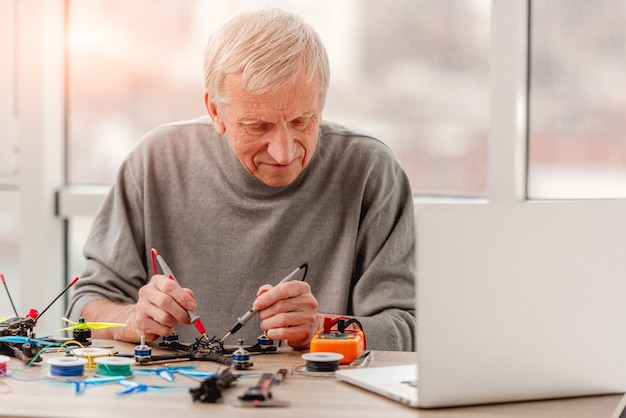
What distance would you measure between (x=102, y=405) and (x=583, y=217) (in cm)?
77

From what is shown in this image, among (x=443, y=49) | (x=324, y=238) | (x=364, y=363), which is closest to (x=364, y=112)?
(x=443, y=49)

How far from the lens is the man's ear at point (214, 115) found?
2.17 metres

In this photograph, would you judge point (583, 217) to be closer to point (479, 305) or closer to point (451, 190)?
point (479, 305)

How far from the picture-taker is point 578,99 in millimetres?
2945

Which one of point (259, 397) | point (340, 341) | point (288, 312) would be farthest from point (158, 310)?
point (259, 397)

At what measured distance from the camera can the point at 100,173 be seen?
345cm

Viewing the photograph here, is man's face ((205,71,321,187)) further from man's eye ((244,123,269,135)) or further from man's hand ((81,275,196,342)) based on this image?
man's hand ((81,275,196,342))

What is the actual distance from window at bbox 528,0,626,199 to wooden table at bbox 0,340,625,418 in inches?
64.3

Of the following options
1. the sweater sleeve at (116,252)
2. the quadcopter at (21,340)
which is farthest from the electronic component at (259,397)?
the sweater sleeve at (116,252)

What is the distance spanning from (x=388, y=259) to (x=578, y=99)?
3.75ft

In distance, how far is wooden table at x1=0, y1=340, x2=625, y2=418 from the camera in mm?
1297

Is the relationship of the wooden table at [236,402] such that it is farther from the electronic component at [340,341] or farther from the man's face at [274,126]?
the man's face at [274,126]

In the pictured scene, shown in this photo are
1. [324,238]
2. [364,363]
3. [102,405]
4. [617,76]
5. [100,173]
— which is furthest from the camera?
[100,173]

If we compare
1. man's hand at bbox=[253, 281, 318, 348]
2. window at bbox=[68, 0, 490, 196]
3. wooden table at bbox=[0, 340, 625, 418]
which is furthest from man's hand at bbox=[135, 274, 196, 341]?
window at bbox=[68, 0, 490, 196]
